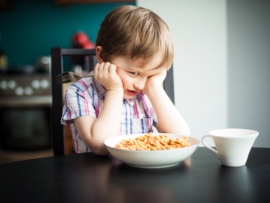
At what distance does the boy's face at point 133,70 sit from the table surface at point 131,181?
28 centimetres

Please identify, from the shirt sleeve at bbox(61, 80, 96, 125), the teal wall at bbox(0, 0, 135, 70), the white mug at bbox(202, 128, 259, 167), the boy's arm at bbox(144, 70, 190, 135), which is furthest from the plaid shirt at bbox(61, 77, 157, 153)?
the teal wall at bbox(0, 0, 135, 70)

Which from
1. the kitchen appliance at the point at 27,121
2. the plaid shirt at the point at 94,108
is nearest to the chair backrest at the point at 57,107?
the plaid shirt at the point at 94,108

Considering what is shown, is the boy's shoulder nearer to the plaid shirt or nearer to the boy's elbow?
the plaid shirt

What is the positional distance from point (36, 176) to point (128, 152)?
0.63 feet

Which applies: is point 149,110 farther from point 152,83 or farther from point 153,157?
point 153,157

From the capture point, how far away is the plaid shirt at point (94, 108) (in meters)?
0.83

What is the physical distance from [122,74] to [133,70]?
43 millimetres

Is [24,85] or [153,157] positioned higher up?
[24,85]

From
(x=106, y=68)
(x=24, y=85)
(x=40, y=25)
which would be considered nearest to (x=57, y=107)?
(x=106, y=68)

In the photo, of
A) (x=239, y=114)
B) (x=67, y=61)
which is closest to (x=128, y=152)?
(x=239, y=114)

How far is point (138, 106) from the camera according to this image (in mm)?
1005

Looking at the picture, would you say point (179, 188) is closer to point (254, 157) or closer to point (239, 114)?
point (254, 157)

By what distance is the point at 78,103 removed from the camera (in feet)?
2.72

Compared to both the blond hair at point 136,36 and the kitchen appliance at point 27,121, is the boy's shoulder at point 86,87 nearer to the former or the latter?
the blond hair at point 136,36
